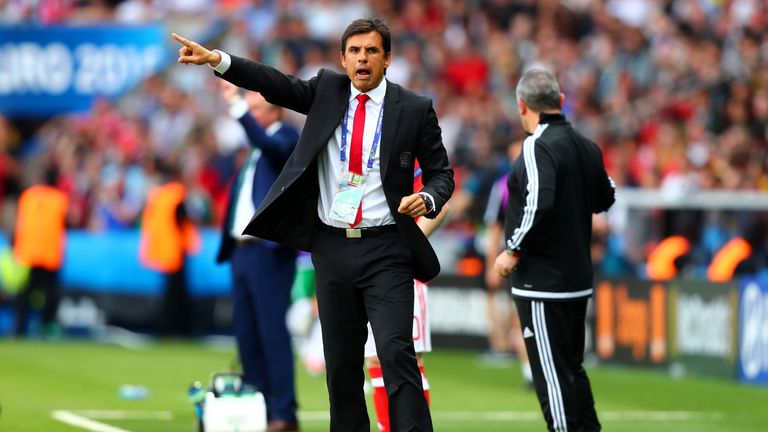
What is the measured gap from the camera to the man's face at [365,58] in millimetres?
8344

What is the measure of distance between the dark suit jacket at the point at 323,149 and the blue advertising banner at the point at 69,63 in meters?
20.0

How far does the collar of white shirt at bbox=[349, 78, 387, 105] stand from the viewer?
8.50 meters

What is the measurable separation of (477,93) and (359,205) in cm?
1710

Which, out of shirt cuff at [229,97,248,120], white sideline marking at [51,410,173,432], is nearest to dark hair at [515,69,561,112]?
shirt cuff at [229,97,248,120]

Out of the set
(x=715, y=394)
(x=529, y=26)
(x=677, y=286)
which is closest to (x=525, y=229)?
(x=715, y=394)

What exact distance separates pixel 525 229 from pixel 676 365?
8.32 m

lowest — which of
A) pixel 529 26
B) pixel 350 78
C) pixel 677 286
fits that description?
pixel 677 286

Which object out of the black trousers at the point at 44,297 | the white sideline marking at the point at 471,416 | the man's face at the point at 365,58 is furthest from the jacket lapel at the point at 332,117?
the black trousers at the point at 44,297

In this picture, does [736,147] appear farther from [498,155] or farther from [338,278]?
[338,278]

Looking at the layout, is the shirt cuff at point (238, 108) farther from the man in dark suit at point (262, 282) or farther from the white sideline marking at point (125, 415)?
the white sideline marking at point (125, 415)

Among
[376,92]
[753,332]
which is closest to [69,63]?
[753,332]

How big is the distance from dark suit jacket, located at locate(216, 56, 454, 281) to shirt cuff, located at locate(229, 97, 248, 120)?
224 cm

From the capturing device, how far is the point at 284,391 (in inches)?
458

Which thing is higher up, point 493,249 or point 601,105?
point 601,105
